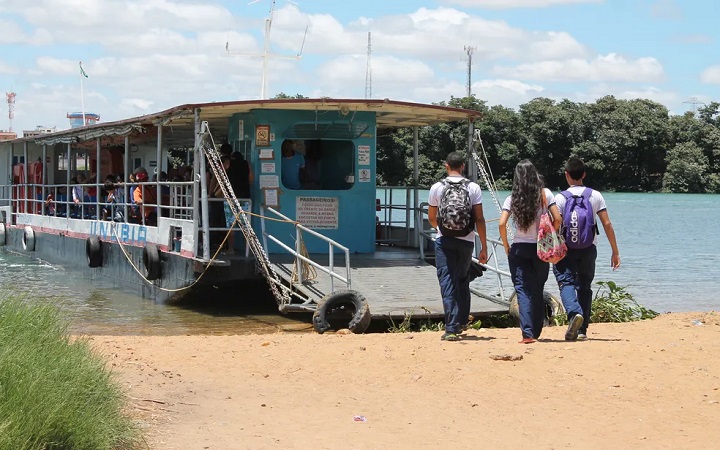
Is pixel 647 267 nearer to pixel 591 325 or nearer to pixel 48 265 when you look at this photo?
pixel 48 265

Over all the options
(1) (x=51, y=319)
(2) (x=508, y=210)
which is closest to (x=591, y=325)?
(2) (x=508, y=210)

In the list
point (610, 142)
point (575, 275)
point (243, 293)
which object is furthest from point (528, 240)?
point (610, 142)

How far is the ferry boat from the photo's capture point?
13055 mm

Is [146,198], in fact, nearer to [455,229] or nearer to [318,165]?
[318,165]

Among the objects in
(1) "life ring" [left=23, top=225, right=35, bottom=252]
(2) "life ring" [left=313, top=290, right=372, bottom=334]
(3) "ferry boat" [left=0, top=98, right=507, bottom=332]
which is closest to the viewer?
(2) "life ring" [left=313, top=290, right=372, bottom=334]

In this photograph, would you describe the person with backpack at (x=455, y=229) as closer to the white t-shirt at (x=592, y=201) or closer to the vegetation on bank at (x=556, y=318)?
the white t-shirt at (x=592, y=201)

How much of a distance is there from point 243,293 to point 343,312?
3529mm

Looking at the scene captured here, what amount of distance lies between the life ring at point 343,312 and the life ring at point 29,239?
1486 centimetres

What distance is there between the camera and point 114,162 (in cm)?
2436

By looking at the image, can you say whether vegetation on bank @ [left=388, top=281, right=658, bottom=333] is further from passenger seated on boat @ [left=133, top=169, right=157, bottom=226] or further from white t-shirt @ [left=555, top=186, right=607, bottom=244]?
passenger seated on boat @ [left=133, top=169, right=157, bottom=226]

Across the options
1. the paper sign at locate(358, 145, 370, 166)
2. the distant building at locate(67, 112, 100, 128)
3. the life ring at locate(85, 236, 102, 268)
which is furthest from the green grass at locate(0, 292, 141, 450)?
the distant building at locate(67, 112, 100, 128)

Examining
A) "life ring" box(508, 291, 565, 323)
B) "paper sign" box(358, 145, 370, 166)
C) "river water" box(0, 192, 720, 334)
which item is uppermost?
"paper sign" box(358, 145, 370, 166)

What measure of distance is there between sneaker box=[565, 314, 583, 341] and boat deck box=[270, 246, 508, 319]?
2.62 metres

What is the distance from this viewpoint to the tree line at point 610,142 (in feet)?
200
